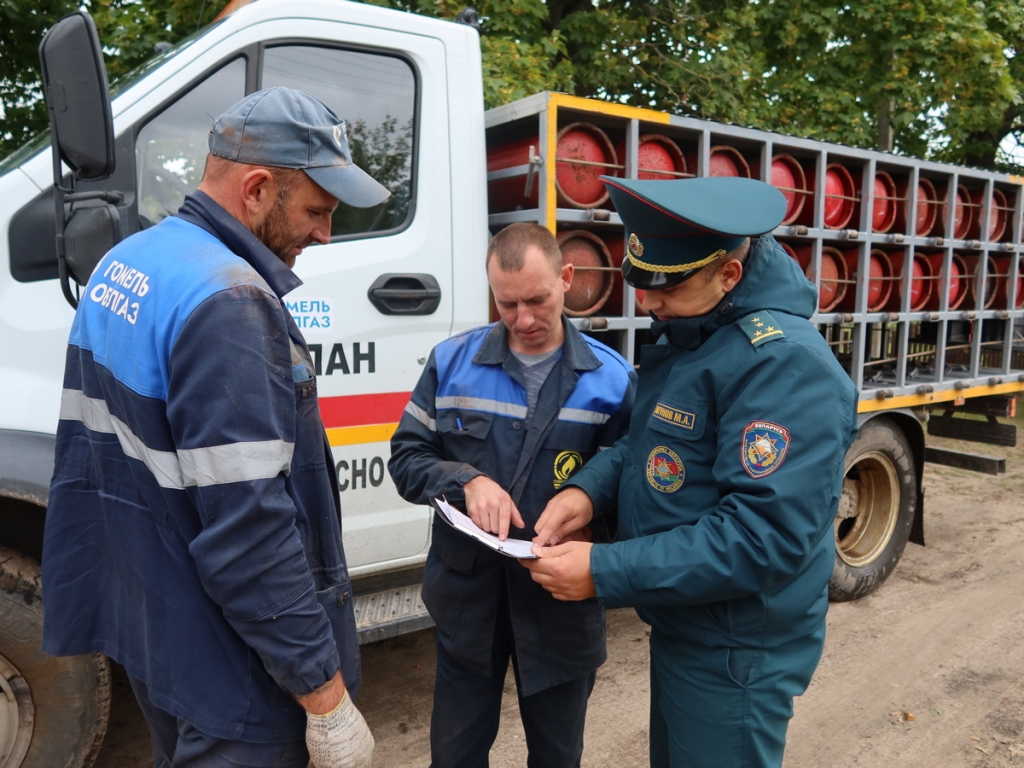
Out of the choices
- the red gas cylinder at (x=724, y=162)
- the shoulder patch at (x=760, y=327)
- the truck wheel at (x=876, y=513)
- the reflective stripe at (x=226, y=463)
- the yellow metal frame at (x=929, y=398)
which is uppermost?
the red gas cylinder at (x=724, y=162)

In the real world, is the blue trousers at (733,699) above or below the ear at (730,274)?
below

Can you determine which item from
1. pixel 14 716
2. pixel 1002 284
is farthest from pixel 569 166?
pixel 1002 284

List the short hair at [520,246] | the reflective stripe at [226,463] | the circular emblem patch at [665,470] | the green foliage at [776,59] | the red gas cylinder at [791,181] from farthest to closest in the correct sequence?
the green foliage at [776,59] → the red gas cylinder at [791,181] → the short hair at [520,246] → the circular emblem patch at [665,470] → the reflective stripe at [226,463]

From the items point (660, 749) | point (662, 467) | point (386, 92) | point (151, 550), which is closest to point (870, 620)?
point (660, 749)

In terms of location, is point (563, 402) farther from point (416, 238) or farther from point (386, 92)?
point (386, 92)

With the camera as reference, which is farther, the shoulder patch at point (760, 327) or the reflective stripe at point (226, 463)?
the shoulder patch at point (760, 327)

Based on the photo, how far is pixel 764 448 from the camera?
1494mm

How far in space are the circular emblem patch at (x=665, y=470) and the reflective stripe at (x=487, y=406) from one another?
488 mm

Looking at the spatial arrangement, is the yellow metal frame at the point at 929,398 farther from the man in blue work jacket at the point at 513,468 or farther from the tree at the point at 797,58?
the tree at the point at 797,58

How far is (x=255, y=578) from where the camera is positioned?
1322mm

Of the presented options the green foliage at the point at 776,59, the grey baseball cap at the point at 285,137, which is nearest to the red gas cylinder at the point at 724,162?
the grey baseball cap at the point at 285,137

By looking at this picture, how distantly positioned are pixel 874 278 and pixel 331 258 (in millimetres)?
2768

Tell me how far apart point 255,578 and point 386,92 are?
198 cm

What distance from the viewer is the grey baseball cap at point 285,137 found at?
142 centimetres
